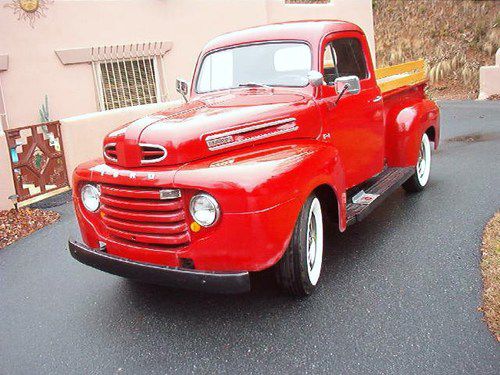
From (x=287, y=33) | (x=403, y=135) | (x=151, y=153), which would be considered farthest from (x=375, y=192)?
(x=151, y=153)

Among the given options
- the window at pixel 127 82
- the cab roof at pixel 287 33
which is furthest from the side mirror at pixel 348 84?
the window at pixel 127 82

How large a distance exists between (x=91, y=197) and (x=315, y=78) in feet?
6.17

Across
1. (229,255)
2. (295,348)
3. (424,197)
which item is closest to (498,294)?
(295,348)

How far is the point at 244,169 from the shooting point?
3.15 m

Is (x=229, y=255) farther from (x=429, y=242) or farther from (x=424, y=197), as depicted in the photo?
(x=424, y=197)

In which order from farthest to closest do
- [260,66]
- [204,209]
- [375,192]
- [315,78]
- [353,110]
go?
[375,192]
[353,110]
[260,66]
[315,78]
[204,209]

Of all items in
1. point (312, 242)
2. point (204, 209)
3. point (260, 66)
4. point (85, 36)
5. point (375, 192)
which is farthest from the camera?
point (85, 36)

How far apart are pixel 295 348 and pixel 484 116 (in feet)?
32.6

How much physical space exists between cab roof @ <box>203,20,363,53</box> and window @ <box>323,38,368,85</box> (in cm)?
14

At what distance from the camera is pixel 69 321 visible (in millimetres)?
3658

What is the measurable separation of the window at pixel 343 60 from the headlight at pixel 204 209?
1935 millimetres

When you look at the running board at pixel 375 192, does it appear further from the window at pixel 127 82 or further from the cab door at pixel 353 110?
the window at pixel 127 82

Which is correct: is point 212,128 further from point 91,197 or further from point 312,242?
point 312,242

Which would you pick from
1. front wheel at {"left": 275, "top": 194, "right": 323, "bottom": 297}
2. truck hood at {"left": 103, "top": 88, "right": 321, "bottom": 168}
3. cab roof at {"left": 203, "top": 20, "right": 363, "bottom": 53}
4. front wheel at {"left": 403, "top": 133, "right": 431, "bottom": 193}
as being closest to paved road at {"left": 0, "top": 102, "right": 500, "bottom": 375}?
front wheel at {"left": 275, "top": 194, "right": 323, "bottom": 297}
